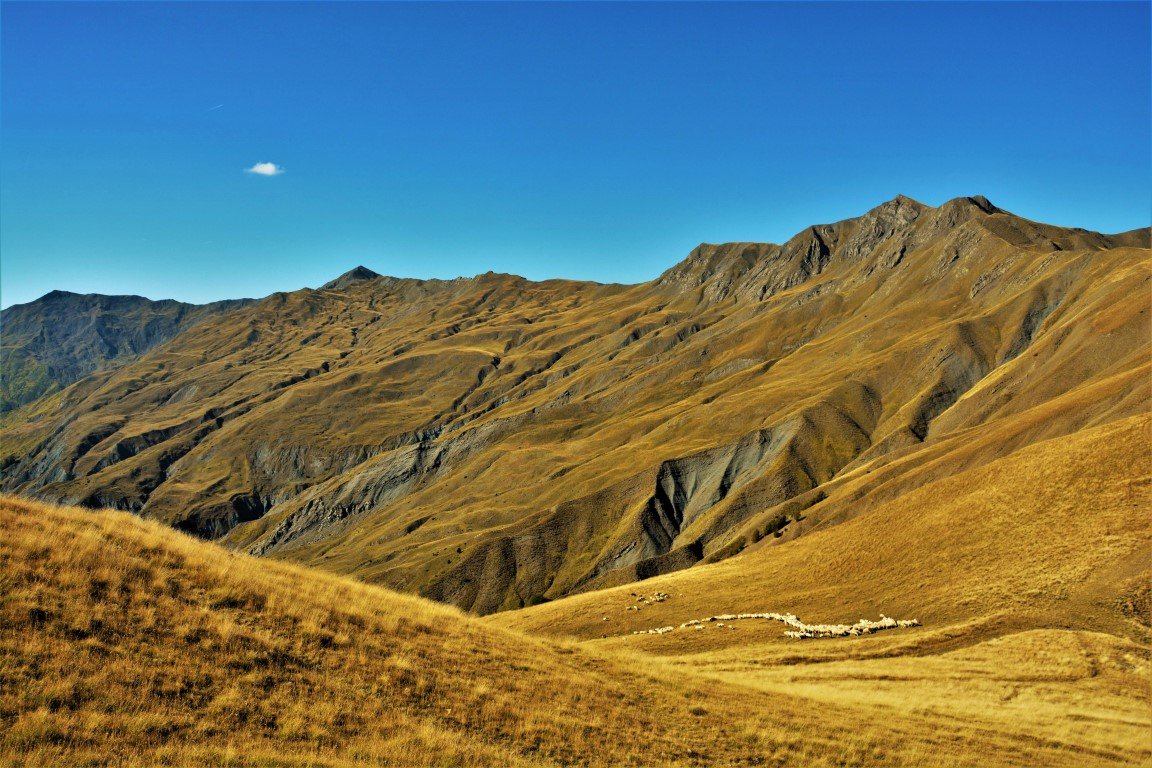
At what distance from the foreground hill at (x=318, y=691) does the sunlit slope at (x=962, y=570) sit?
11.7 metres

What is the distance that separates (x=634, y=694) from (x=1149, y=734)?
53.1 feet

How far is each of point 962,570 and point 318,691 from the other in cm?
3878

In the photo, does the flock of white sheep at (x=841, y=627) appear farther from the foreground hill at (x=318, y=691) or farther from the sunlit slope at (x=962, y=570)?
the foreground hill at (x=318, y=691)

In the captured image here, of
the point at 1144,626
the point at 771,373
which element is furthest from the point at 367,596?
the point at 771,373

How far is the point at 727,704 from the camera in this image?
66.8 ft

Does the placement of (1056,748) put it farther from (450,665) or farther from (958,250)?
(958,250)

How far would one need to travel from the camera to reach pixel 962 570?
41.7 meters

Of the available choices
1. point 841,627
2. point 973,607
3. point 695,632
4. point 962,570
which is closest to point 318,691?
point 695,632

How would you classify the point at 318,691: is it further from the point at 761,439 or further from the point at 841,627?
the point at 761,439

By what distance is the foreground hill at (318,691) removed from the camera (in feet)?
43.3

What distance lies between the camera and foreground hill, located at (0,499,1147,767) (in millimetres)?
13203

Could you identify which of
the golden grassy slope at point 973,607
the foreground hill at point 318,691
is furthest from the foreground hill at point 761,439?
the foreground hill at point 318,691

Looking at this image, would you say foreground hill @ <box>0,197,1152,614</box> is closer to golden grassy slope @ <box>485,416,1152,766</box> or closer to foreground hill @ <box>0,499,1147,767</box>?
golden grassy slope @ <box>485,416,1152,766</box>

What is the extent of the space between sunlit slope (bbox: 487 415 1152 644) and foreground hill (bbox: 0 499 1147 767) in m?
11.7
